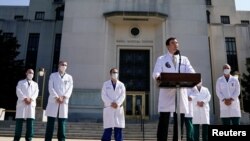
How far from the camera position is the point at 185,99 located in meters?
5.01

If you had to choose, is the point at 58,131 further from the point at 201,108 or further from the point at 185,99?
the point at 201,108

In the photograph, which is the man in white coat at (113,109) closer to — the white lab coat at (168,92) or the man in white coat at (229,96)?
the white lab coat at (168,92)

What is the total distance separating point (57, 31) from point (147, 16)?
13.6 meters

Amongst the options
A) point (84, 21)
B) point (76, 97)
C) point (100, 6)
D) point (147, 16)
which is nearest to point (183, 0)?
point (147, 16)

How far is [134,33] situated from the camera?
79.6 feet

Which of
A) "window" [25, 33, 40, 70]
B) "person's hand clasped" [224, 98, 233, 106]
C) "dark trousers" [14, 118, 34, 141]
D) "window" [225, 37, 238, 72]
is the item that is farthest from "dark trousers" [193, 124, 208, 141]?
"window" [25, 33, 40, 70]

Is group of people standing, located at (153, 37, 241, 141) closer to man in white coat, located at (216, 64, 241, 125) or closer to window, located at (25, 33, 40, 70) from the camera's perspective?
man in white coat, located at (216, 64, 241, 125)

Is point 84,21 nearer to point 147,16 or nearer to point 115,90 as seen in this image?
point 147,16

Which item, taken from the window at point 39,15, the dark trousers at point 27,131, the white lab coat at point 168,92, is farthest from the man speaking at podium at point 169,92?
the window at point 39,15

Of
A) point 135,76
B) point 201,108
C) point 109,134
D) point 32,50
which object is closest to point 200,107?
point 201,108

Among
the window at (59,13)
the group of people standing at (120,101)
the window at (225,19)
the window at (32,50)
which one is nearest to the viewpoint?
the group of people standing at (120,101)

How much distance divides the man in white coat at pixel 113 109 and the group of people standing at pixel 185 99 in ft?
5.83

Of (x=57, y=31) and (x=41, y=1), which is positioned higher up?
(x=41, y=1)

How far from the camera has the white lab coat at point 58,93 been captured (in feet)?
22.9
